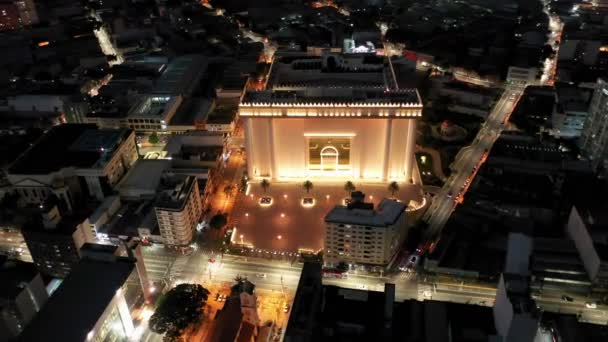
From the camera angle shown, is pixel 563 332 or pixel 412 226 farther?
pixel 412 226

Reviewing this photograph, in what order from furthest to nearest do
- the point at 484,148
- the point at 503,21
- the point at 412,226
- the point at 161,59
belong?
the point at 503,21, the point at 161,59, the point at 484,148, the point at 412,226

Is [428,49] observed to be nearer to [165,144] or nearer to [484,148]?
[484,148]

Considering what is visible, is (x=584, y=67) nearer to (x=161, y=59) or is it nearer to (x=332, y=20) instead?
(x=332, y=20)

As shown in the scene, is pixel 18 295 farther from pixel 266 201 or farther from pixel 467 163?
pixel 467 163

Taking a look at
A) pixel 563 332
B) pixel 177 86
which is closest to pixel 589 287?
pixel 563 332

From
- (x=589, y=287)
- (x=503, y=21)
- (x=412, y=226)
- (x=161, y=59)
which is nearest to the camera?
(x=589, y=287)

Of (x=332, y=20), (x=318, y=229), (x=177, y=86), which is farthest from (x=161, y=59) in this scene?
(x=318, y=229)
